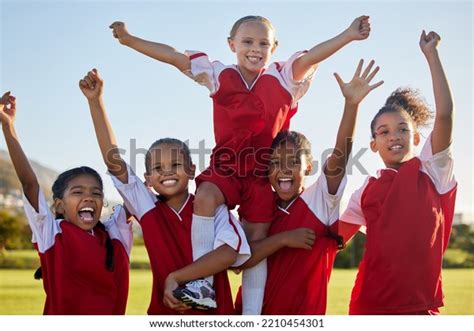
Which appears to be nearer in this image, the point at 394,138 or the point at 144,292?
the point at 394,138

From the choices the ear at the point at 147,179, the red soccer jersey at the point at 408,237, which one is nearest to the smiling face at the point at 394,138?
the red soccer jersey at the point at 408,237

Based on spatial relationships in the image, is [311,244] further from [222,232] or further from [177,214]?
[177,214]

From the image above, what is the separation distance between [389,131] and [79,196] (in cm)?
186

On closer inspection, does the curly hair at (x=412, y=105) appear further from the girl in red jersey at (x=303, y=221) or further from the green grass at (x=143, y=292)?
the green grass at (x=143, y=292)

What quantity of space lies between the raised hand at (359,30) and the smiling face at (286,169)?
2.34 ft

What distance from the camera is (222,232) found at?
11.9 feet

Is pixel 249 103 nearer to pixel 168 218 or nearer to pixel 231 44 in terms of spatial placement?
pixel 231 44

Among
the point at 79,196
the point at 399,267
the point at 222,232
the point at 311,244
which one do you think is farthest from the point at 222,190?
the point at 399,267

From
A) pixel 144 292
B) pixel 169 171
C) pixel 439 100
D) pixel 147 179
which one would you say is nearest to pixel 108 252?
pixel 147 179

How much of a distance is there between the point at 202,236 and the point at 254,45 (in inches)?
47.9

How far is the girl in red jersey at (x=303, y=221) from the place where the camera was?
3.64 meters

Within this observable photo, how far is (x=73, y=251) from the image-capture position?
3711 mm

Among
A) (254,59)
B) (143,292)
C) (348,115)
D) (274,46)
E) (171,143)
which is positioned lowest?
(143,292)
